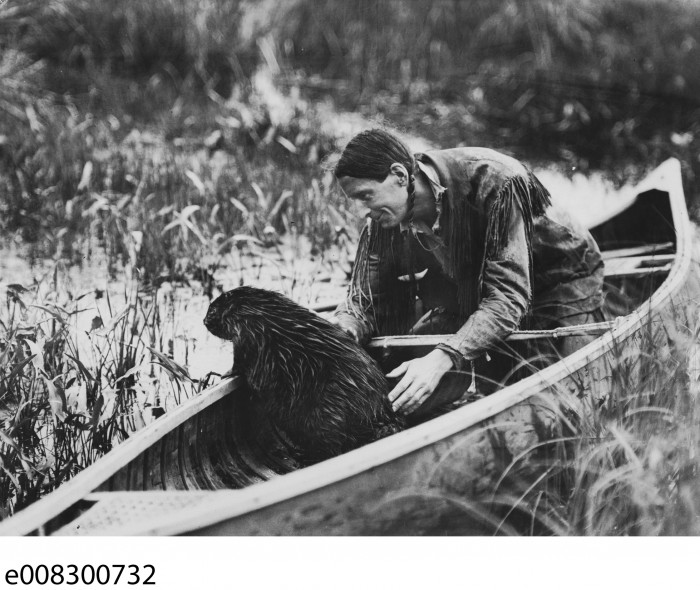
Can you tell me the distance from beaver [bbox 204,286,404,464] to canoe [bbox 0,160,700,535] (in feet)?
0.37

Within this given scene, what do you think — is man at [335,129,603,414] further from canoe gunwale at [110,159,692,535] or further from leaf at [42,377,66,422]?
leaf at [42,377,66,422]

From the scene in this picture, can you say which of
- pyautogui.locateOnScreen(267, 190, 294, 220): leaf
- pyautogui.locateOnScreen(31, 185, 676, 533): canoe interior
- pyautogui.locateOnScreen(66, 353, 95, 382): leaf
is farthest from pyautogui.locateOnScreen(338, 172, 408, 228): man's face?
pyautogui.locateOnScreen(66, 353, 95, 382): leaf

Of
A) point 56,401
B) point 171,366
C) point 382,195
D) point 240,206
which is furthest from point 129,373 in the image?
point 382,195

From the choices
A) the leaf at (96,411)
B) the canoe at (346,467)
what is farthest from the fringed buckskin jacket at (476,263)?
the leaf at (96,411)

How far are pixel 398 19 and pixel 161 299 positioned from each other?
1.99 m

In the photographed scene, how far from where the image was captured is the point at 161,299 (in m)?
2.87

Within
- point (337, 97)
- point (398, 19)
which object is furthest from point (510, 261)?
point (398, 19)

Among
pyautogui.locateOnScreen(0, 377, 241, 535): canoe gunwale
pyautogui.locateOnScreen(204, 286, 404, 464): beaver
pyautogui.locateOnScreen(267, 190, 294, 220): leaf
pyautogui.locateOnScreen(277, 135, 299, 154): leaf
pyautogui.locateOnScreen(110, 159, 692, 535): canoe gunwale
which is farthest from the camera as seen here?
pyautogui.locateOnScreen(277, 135, 299, 154): leaf

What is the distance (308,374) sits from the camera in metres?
2.35

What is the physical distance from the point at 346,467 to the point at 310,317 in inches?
19.5

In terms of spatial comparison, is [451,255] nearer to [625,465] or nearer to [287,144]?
[625,465]

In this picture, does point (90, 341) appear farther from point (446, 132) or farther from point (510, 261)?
point (446, 132)

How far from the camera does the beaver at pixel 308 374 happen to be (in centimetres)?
235

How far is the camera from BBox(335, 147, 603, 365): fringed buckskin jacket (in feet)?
8.22
